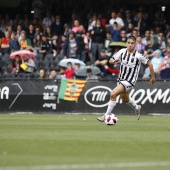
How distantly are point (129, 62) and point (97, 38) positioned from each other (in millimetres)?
11850

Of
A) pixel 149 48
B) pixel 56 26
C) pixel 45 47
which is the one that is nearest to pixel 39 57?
pixel 45 47

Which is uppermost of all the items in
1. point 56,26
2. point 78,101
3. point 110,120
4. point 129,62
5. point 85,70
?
point 56,26

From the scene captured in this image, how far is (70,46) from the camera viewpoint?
31500 millimetres

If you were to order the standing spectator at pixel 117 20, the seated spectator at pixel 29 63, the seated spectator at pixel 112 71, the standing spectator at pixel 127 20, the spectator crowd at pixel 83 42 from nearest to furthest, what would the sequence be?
1. the seated spectator at pixel 112 71
2. the spectator crowd at pixel 83 42
3. the seated spectator at pixel 29 63
4. the standing spectator at pixel 117 20
5. the standing spectator at pixel 127 20

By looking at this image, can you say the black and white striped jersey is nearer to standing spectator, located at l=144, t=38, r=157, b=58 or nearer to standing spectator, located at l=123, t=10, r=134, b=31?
standing spectator, located at l=144, t=38, r=157, b=58

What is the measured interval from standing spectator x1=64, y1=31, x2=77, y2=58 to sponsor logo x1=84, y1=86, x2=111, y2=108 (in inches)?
161

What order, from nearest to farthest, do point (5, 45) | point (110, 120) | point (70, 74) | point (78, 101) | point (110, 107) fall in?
point (110, 120) < point (110, 107) < point (78, 101) < point (70, 74) < point (5, 45)

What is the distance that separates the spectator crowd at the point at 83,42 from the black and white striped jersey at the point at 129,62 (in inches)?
310

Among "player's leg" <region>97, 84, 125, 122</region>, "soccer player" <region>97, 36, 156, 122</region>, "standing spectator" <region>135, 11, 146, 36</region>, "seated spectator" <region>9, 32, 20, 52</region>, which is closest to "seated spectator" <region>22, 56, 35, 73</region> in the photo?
"seated spectator" <region>9, 32, 20, 52</region>

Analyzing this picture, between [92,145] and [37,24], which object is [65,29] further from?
[92,145]

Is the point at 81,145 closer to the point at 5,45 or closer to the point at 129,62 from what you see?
the point at 129,62

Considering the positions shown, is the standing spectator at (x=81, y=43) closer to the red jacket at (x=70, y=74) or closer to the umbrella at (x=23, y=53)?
the umbrella at (x=23, y=53)

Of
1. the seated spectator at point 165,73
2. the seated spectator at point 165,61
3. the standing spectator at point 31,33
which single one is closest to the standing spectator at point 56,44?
the standing spectator at point 31,33

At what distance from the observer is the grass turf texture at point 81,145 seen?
35.5 feet
